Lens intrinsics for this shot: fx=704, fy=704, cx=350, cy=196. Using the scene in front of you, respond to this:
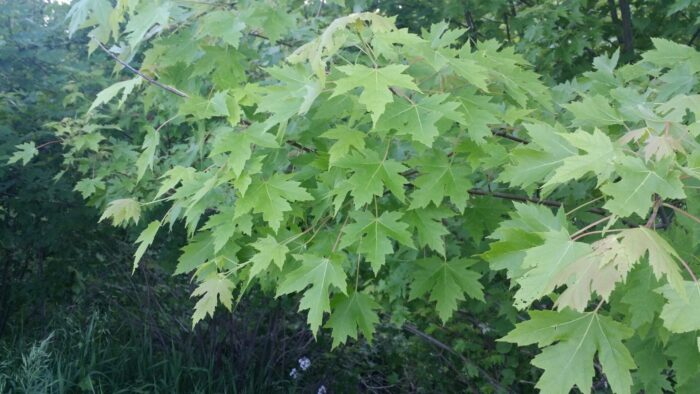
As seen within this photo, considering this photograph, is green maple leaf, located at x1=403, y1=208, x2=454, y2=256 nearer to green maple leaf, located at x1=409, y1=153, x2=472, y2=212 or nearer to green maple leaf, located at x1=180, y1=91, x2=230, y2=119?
green maple leaf, located at x1=409, y1=153, x2=472, y2=212

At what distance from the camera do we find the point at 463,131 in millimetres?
2338

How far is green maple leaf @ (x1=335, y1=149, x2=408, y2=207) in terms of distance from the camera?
2137mm

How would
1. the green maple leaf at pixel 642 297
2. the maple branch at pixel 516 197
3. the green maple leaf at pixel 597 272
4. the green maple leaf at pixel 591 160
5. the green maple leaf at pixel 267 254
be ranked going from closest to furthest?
the green maple leaf at pixel 597 272, the green maple leaf at pixel 591 160, the green maple leaf at pixel 642 297, the green maple leaf at pixel 267 254, the maple branch at pixel 516 197

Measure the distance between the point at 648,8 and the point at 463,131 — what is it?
136 inches

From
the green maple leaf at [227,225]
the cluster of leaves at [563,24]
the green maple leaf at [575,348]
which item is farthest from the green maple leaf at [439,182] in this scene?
the cluster of leaves at [563,24]

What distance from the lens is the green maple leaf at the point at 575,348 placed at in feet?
5.14

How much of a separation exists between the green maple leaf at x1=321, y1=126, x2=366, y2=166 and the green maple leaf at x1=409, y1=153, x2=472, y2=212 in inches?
8.0

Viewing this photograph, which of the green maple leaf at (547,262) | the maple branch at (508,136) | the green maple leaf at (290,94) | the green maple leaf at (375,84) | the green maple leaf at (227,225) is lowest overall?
the green maple leaf at (227,225)

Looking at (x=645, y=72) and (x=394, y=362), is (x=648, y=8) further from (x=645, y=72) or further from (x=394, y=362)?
(x=394, y=362)

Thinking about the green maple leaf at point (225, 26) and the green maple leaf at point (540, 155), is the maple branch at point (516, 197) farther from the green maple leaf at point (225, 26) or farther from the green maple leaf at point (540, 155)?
the green maple leaf at point (225, 26)

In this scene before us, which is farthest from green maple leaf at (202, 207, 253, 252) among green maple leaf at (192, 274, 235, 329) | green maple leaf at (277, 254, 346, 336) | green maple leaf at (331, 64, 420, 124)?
green maple leaf at (331, 64, 420, 124)

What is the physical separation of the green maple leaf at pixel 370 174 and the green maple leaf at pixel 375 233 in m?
0.09

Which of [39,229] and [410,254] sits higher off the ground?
[410,254]

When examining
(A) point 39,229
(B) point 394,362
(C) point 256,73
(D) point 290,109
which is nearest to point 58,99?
(A) point 39,229
